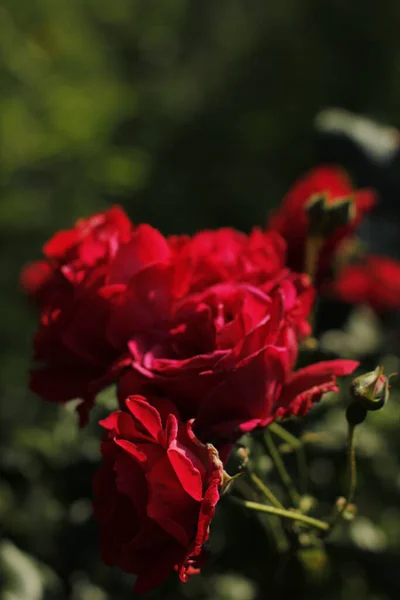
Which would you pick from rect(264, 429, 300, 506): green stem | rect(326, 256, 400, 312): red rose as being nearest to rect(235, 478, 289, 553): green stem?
rect(264, 429, 300, 506): green stem

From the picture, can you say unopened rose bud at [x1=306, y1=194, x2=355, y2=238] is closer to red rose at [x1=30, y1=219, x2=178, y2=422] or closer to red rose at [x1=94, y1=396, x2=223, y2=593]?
red rose at [x1=30, y1=219, x2=178, y2=422]

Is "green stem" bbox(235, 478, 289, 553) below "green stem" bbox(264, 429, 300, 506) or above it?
below

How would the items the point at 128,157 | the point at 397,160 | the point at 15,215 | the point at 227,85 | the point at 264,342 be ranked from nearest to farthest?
the point at 264,342 < the point at 397,160 < the point at 15,215 < the point at 128,157 < the point at 227,85

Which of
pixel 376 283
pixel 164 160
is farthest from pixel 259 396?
pixel 164 160

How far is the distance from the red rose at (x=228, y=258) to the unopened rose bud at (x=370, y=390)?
0.11m

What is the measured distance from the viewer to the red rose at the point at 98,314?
55 centimetres

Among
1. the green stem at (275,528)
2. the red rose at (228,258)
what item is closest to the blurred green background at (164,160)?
the green stem at (275,528)

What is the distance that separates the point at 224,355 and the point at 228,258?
121 millimetres

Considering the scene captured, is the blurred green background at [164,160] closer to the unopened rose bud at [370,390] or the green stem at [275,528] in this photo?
the green stem at [275,528]

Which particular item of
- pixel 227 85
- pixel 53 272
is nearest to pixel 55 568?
pixel 53 272

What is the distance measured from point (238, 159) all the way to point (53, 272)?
3.69m

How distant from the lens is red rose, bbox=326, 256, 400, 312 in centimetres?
106

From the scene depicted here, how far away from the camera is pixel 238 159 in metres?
4.22

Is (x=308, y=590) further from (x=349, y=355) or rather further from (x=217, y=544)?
(x=349, y=355)
